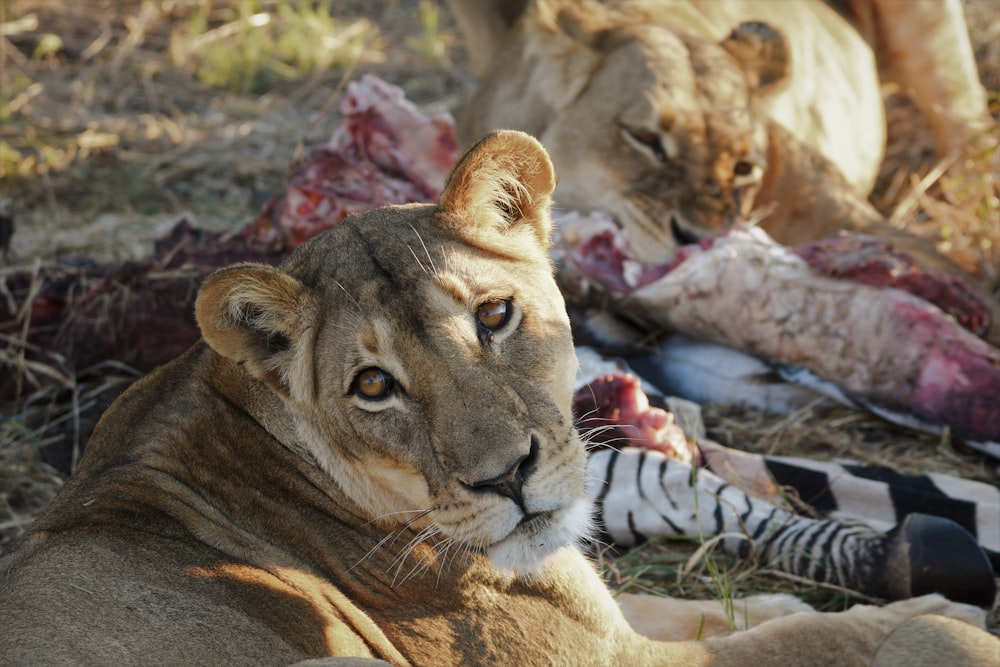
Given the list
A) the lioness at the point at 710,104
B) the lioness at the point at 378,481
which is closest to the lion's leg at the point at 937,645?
the lioness at the point at 378,481

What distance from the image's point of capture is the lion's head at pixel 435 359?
2.39 meters

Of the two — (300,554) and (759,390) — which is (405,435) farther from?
(759,390)

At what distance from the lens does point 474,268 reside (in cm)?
260

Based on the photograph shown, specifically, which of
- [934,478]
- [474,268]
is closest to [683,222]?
[934,478]

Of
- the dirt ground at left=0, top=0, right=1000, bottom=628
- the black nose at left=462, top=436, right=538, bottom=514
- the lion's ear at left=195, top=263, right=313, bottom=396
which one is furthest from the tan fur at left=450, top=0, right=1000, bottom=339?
the black nose at left=462, top=436, right=538, bottom=514

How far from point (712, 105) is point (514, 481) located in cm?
327

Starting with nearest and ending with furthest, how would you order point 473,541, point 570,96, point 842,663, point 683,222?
point 473,541 < point 842,663 < point 683,222 < point 570,96

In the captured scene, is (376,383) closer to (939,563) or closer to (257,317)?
(257,317)

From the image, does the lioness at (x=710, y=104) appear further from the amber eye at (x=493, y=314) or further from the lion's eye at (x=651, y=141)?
the amber eye at (x=493, y=314)

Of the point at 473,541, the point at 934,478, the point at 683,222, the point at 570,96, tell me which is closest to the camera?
the point at 473,541

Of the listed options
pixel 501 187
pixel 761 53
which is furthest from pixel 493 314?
pixel 761 53

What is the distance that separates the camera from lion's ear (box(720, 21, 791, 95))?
556 cm

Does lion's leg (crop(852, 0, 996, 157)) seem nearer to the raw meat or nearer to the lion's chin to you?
the raw meat

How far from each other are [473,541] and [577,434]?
1.11 feet
